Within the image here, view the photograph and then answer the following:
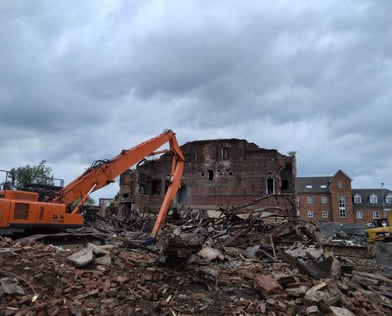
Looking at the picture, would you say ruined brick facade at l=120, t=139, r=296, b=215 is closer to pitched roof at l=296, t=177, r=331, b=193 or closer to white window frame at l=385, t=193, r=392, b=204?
pitched roof at l=296, t=177, r=331, b=193

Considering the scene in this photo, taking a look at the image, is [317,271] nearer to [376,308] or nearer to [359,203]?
[376,308]

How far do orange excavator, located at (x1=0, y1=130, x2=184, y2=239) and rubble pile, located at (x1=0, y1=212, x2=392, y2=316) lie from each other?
745 millimetres

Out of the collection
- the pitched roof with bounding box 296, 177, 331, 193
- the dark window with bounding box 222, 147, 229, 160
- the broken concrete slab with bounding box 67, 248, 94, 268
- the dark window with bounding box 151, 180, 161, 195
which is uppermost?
the dark window with bounding box 222, 147, 229, 160

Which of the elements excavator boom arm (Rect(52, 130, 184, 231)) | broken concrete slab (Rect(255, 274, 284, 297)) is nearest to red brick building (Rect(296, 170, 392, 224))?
excavator boom arm (Rect(52, 130, 184, 231))

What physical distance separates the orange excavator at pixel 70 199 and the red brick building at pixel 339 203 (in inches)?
1856

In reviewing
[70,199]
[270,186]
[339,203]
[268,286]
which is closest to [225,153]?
[270,186]

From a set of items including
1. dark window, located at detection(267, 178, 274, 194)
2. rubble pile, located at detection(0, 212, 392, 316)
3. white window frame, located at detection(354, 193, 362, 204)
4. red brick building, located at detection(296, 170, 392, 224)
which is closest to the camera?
rubble pile, located at detection(0, 212, 392, 316)

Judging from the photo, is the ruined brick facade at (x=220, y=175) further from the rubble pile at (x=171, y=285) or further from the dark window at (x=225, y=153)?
the rubble pile at (x=171, y=285)

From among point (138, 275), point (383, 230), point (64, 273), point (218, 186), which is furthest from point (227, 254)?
point (218, 186)

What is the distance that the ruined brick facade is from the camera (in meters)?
33.9

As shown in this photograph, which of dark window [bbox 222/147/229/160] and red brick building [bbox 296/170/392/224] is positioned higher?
dark window [bbox 222/147/229/160]

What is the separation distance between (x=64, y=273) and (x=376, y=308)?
18.7 ft

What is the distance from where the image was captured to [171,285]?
598cm

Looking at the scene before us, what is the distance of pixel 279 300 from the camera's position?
5.62 m
